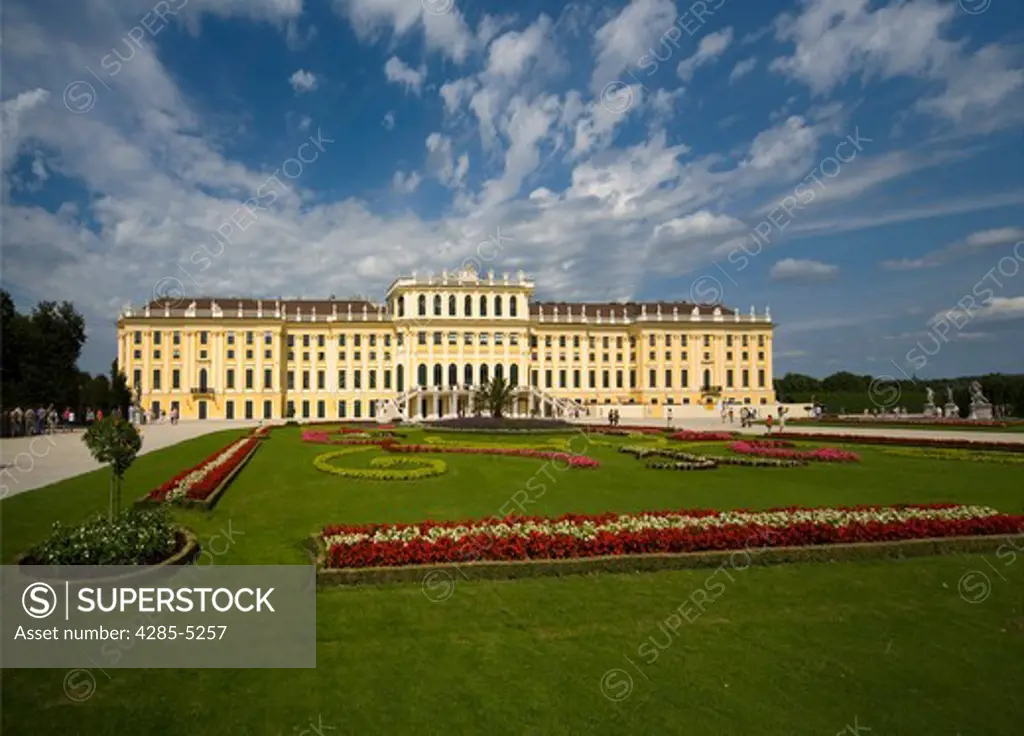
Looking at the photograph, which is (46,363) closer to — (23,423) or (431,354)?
(23,423)

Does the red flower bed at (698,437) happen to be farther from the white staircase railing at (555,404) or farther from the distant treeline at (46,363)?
the distant treeline at (46,363)

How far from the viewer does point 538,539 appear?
314 inches

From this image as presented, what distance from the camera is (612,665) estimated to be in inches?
212

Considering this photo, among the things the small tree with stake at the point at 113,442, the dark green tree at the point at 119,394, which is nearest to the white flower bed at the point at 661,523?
the small tree with stake at the point at 113,442

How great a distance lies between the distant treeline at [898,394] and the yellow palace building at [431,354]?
8878 mm

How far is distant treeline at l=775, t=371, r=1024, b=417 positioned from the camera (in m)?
52.9

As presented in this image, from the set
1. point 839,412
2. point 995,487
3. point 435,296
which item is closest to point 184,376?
point 435,296

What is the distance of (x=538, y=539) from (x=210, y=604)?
363 cm

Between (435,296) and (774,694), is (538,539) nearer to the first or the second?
(774,694)

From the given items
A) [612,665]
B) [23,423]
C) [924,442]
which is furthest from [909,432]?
[23,423]

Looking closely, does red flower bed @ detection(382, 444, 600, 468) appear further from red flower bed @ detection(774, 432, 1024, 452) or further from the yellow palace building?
the yellow palace building

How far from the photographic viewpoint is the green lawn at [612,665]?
14.8ft

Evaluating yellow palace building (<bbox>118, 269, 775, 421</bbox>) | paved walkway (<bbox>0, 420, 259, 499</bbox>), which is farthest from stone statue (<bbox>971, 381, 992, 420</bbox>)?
paved walkway (<bbox>0, 420, 259, 499</bbox>)

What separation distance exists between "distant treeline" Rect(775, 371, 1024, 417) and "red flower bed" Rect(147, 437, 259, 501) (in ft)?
179
